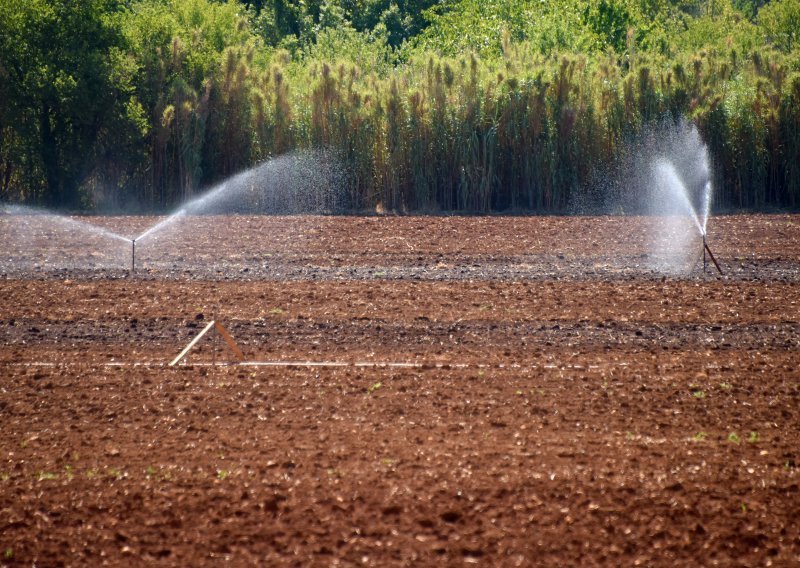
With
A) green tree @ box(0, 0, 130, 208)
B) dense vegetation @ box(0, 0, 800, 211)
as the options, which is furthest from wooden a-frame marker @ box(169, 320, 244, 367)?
green tree @ box(0, 0, 130, 208)

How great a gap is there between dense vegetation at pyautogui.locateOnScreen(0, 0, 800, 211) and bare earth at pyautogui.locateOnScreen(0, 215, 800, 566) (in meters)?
8.21

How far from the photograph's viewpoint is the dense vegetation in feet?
72.1

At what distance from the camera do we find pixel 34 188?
77.1ft

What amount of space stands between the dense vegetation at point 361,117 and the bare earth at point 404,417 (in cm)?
821

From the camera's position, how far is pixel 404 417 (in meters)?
7.26

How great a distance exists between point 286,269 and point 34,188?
38.5ft

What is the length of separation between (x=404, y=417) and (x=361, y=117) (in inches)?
619

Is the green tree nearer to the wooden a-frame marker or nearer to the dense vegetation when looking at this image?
the dense vegetation

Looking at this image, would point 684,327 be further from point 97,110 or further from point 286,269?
point 97,110

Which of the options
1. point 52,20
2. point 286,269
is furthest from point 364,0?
point 286,269

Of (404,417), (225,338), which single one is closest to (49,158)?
(225,338)

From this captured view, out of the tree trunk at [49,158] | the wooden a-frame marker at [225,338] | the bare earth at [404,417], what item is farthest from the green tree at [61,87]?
the wooden a-frame marker at [225,338]

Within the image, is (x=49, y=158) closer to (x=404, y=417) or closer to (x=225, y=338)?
(x=225, y=338)

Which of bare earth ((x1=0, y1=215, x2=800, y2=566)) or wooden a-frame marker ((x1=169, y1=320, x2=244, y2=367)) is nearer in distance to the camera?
bare earth ((x1=0, y1=215, x2=800, y2=566))
